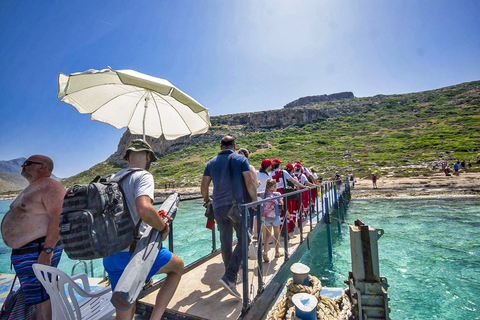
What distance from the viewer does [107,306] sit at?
2.37 metres

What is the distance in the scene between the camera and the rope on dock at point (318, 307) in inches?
103

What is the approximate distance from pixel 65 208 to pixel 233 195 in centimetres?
172

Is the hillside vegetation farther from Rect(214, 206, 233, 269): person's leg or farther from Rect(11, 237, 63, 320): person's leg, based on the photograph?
Rect(11, 237, 63, 320): person's leg

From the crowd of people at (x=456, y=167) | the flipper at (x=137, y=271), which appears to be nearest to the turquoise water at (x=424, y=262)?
the flipper at (x=137, y=271)

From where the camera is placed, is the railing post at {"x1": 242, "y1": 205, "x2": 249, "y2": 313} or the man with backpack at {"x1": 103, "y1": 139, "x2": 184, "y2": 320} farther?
the railing post at {"x1": 242, "y1": 205, "x2": 249, "y2": 313}

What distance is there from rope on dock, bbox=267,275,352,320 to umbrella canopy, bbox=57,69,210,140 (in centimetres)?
270

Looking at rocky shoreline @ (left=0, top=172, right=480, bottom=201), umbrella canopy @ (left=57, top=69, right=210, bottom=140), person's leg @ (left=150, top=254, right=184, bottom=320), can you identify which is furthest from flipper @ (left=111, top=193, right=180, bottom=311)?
rocky shoreline @ (left=0, top=172, right=480, bottom=201)

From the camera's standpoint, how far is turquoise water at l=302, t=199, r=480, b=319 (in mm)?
4930

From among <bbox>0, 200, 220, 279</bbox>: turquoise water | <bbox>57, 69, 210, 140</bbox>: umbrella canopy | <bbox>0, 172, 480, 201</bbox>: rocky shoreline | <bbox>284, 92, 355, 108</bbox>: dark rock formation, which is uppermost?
<bbox>284, 92, 355, 108</bbox>: dark rock formation

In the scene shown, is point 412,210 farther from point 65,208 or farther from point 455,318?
point 65,208

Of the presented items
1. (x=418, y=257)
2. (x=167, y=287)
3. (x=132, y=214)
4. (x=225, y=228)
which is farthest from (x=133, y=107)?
(x=418, y=257)

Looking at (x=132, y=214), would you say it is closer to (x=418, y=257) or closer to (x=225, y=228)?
(x=225, y=228)

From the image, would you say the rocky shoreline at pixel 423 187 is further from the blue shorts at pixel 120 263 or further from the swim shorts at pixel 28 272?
the blue shorts at pixel 120 263

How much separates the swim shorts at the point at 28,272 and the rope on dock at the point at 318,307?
2.37 m
